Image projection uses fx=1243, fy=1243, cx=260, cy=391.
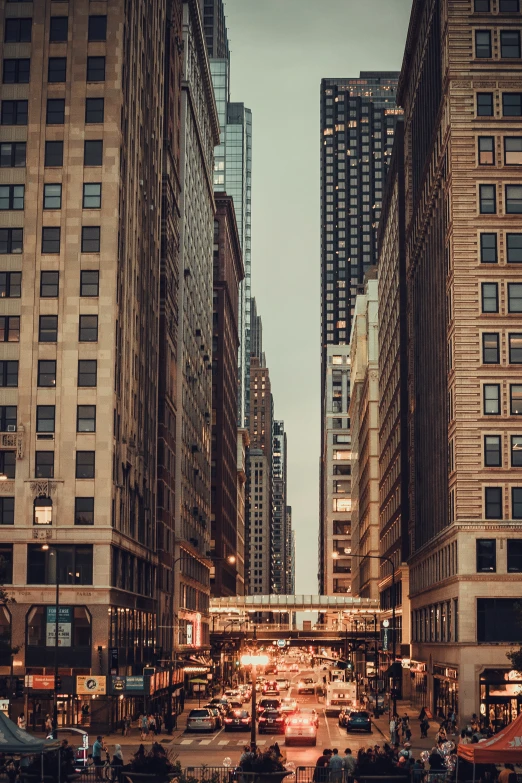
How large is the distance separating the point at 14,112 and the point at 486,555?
43.6 meters

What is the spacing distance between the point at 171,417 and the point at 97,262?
125 feet

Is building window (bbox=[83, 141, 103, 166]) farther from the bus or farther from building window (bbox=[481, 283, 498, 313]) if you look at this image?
the bus

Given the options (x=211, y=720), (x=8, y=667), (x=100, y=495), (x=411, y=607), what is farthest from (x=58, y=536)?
(x=411, y=607)

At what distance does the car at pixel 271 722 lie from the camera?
2940 inches

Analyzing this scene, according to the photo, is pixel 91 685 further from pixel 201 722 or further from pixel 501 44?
pixel 501 44

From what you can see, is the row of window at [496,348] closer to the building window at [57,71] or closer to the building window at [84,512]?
the building window at [84,512]

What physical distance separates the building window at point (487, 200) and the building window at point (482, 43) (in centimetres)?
963

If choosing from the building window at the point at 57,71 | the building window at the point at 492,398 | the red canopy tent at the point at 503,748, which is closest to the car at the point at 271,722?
the building window at the point at 492,398

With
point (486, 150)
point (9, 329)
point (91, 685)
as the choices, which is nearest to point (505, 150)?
point (486, 150)

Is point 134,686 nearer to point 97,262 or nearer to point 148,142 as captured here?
point 97,262

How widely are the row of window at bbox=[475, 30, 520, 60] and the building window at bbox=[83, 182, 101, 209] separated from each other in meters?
28.3

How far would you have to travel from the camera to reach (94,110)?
84875 mm

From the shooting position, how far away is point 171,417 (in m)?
119

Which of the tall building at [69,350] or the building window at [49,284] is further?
the building window at [49,284]
